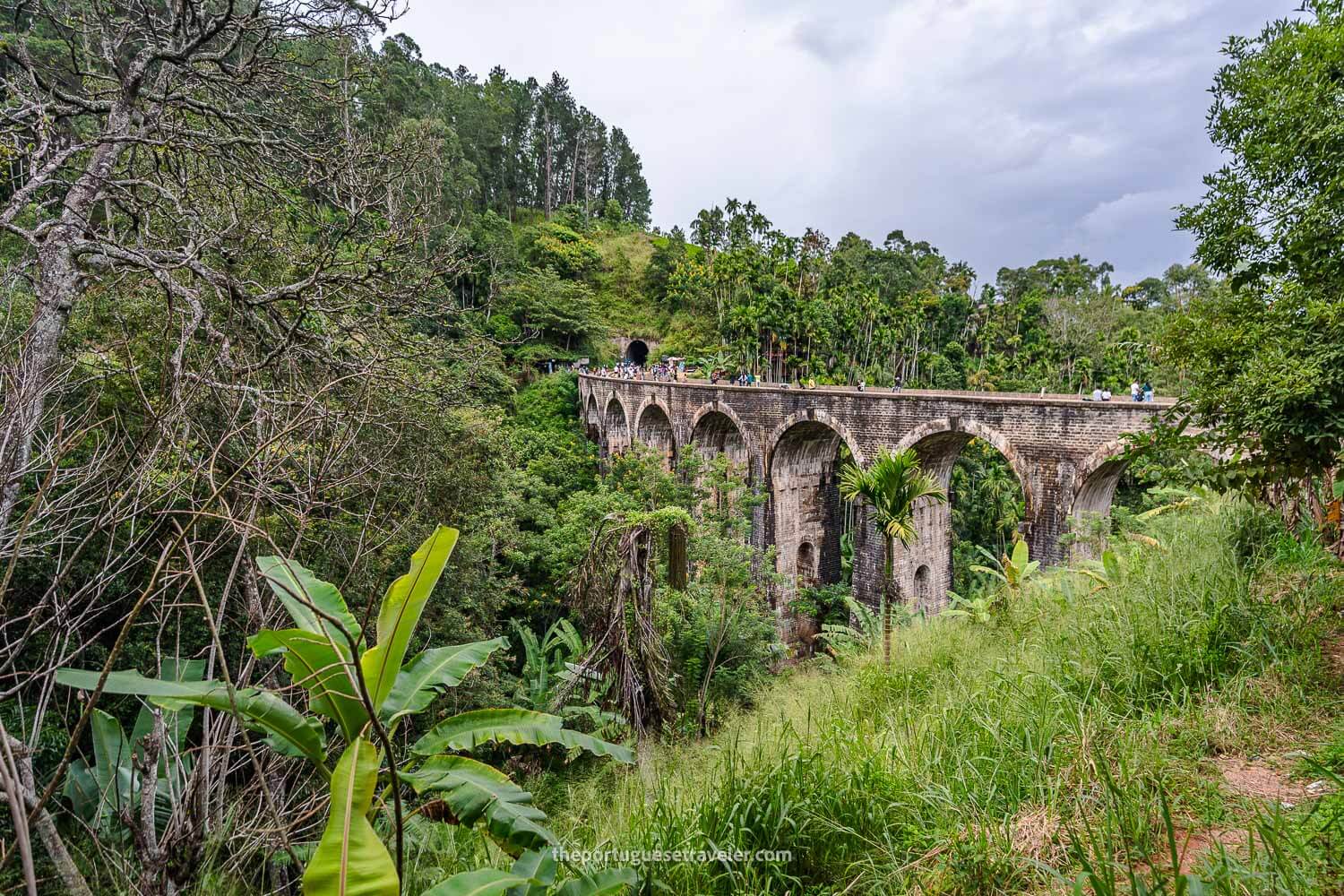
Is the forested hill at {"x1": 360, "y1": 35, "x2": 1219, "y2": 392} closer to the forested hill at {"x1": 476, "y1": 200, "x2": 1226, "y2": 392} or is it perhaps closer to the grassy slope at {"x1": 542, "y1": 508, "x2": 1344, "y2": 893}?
the forested hill at {"x1": 476, "y1": 200, "x2": 1226, "y2": 392}

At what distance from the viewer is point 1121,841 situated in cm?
187

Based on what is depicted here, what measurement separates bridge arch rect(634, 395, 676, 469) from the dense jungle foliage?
38.5 ft

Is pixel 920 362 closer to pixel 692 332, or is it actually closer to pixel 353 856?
pixel 692 332

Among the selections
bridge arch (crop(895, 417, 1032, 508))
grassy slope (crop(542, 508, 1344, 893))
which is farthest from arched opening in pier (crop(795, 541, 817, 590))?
grassy slope (crop(542, 508, 1344, 893))

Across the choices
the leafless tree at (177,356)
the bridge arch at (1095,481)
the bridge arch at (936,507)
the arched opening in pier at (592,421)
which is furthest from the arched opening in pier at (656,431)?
the leafless tree at (177,356)

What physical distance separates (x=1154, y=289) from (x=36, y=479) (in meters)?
55.0

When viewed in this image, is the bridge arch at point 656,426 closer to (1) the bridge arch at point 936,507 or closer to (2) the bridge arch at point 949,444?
(1) the bridge arch at point 936,507

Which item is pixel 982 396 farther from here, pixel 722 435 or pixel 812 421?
pixel 722 435

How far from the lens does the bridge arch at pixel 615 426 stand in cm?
2289

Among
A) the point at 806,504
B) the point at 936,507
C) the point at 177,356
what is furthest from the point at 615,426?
the point at 177,356

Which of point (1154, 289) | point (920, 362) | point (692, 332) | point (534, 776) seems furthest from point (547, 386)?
point (1154, 289)

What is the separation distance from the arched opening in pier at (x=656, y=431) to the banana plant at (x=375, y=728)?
1741 cm

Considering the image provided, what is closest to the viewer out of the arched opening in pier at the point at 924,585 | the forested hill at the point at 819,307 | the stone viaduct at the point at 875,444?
the stone viaduct at the point at 875,444

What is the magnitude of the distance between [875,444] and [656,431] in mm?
10287
